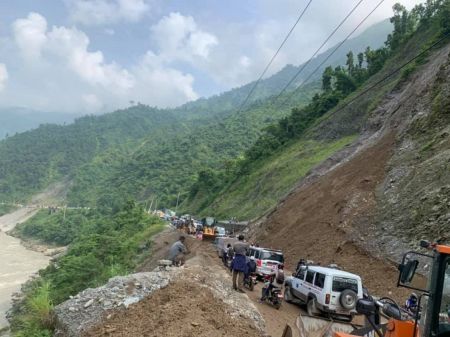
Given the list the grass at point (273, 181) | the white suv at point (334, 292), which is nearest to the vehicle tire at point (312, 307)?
the white suv at point (334, 292)

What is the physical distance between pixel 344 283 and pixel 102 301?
758cm

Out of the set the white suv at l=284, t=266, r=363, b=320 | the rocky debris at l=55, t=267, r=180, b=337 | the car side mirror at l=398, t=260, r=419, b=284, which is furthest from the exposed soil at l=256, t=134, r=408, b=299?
the car side mirror at l=398, t=260, r=419, b=284

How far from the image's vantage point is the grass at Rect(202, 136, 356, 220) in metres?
49.9

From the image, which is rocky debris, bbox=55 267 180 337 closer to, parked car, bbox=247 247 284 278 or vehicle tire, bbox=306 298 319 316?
vehicle tire, bbox=306 298 319 316

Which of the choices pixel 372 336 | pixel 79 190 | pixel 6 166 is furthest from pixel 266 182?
pixel 6 166

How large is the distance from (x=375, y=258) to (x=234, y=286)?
8020mm

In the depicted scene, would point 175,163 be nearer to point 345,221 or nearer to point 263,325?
point 345,221

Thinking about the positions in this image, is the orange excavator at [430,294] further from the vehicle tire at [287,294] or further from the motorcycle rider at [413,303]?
the vehicle tire at [287,294]

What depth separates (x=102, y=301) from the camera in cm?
1296

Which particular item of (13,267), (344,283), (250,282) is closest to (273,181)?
(250,282)

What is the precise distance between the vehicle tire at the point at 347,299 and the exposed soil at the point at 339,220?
11.9 ft

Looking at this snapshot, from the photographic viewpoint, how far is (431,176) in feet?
73.8

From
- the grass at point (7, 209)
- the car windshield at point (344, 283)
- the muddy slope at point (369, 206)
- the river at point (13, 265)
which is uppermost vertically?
the muddy slope at point (369, 206)

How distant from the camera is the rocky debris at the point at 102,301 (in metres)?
12.5
